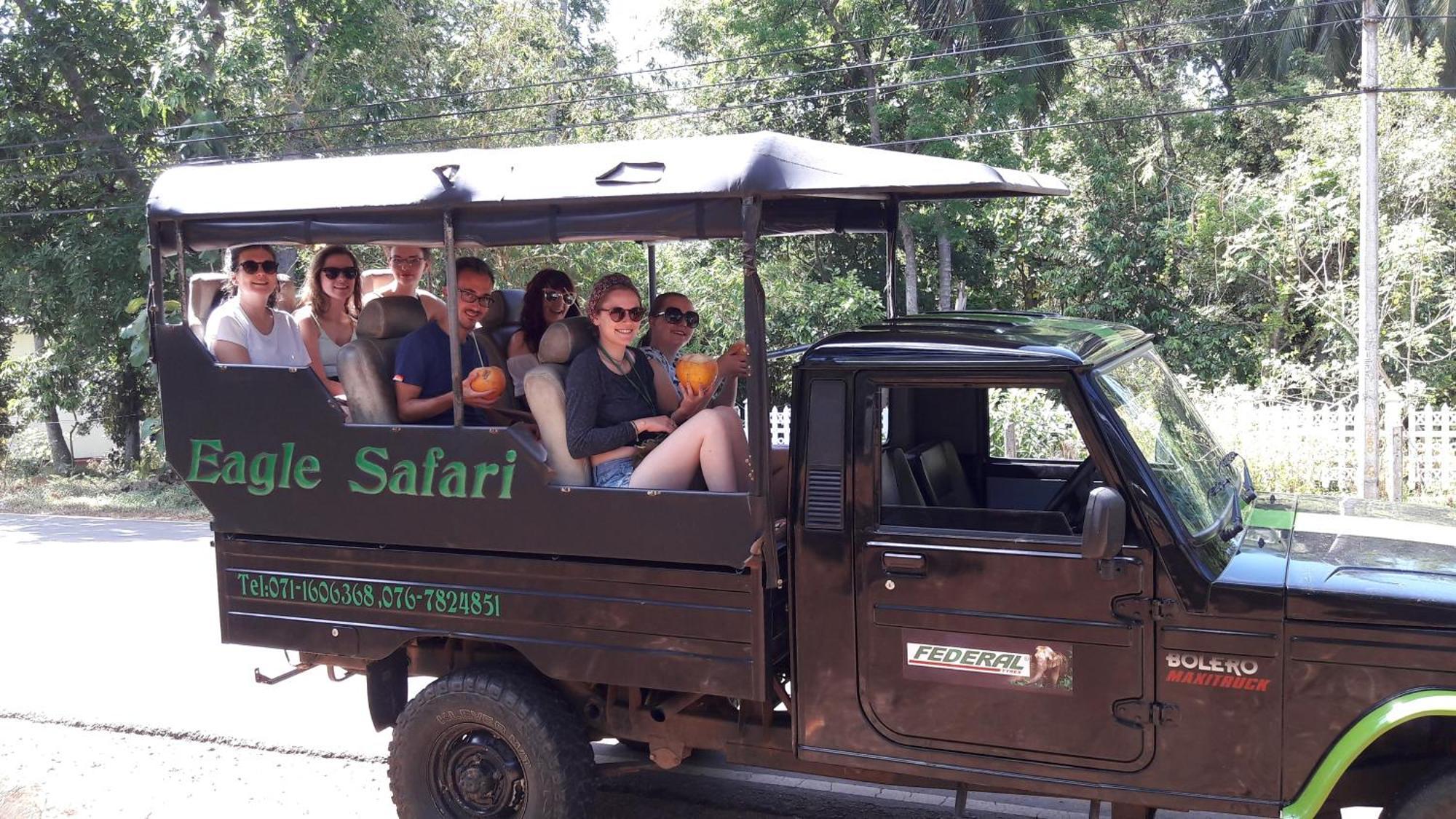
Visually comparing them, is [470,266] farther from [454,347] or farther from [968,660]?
[968,660]

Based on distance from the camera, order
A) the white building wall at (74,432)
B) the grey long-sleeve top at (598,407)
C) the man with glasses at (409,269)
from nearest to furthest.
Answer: the grey long-sleeve top at (598,407), the man with glasses at (409,269), the white building wall at (74,432)

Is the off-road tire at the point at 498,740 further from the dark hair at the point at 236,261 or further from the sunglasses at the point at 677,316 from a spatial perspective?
the dark hair at the point at 236,261

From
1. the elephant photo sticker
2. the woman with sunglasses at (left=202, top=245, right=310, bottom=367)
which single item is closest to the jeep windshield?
the elephant photo sticker

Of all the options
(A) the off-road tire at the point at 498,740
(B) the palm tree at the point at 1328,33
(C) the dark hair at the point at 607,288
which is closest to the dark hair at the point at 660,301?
(C) the dark hair at the point at 607,288

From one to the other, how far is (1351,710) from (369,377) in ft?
11.7

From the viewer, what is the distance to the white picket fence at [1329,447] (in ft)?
38.1

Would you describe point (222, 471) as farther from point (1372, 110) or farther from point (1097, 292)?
point (1097, 292)

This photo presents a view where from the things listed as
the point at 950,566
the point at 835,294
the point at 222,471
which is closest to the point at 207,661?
the point at 222,471

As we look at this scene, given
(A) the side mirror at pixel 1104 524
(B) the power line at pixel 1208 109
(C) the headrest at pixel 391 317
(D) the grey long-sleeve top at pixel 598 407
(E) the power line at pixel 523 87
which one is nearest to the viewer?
(A) the side mirror at pixel 1104 524

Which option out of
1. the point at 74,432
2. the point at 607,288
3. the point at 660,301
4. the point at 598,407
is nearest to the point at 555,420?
the point at 598,407

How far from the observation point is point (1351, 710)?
3266 mm

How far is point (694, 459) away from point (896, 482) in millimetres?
744

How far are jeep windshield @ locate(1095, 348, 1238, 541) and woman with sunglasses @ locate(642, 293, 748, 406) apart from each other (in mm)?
1552

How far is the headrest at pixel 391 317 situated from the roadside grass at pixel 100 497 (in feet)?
32.7
